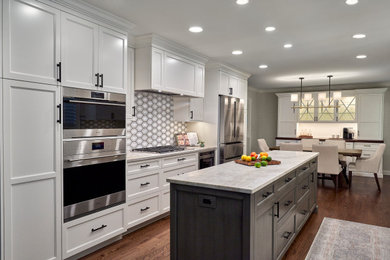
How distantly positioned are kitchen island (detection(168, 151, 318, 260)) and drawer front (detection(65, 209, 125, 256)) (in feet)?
3.54

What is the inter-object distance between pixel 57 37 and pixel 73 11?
337 millimetres

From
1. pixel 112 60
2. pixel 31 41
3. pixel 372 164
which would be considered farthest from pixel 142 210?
pixel 372 164

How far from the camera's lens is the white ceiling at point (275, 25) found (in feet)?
9.32

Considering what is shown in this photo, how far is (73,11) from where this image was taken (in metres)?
2.68

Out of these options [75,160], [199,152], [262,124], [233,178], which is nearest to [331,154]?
[199,152]

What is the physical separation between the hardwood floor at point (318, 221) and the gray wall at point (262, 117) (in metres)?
3.09

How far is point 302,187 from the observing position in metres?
3.41

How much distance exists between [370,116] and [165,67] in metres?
6.07

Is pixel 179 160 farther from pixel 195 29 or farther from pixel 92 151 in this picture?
pixel 195 29

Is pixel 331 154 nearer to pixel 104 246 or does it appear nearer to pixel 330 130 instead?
pixel 330 130

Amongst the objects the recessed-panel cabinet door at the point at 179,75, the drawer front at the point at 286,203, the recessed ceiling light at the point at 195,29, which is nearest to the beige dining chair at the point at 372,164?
the drawer front at the point at 286,203

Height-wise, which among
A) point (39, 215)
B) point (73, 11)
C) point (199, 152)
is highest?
point (73, 11)

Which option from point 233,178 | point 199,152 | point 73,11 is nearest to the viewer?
point 233,178

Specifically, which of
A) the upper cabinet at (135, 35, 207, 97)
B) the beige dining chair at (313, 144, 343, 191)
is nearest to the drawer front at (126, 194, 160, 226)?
the upper cabinet at (135, 35, 207, 97)
